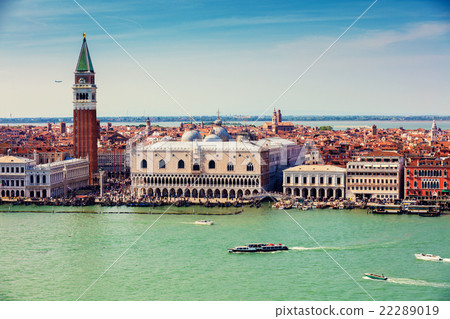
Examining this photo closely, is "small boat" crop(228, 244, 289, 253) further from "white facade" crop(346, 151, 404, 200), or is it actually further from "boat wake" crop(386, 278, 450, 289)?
"white facade" crop(346, 151, 404, 200)

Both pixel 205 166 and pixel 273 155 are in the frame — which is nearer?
pixel 205 166

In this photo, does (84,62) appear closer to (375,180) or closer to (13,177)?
(13,177)

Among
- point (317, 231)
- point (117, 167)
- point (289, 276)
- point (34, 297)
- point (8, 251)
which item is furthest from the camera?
point (117, 167)

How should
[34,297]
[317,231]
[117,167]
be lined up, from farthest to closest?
[117,167]
[317,231]
[34,297]

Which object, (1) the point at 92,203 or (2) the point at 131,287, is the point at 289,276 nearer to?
(2) the point at 131,287

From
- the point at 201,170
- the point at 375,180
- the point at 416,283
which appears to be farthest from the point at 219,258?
the point at 201,170

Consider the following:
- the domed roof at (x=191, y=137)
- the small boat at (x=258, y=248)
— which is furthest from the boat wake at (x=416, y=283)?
the domed roof at (x=191, y=137)

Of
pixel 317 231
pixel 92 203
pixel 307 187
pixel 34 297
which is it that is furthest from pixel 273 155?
pixel 34 297
